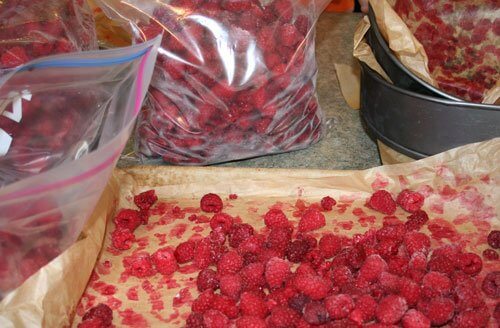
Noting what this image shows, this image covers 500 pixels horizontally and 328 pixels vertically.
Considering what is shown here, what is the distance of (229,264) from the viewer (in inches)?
42.2

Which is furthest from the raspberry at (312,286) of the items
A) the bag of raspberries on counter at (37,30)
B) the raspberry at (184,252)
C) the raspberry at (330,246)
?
the bag of raspberries on counter at (37,30)

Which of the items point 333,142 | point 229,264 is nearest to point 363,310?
point 229,264

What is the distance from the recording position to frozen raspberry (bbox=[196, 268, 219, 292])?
1.05 metres

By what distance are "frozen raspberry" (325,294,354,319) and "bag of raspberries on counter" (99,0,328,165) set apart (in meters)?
0.45

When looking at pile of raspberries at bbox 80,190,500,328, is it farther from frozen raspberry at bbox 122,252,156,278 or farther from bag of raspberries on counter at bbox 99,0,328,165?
bag of raspberries on counter at bbox 99,0,328,165

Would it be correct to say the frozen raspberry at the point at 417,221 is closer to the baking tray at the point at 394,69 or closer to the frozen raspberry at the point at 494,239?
the frozen raspberry at the point at 494,239

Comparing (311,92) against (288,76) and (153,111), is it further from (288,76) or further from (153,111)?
(153,111)

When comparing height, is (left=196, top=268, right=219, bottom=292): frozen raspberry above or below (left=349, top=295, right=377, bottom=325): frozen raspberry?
below

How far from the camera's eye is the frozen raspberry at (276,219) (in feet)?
3.84

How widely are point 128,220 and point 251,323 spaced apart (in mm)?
367

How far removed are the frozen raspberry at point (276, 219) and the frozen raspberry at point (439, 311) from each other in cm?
31

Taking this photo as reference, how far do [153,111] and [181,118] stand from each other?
0.06m

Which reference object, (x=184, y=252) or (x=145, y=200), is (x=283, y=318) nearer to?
(x=184, y=252)

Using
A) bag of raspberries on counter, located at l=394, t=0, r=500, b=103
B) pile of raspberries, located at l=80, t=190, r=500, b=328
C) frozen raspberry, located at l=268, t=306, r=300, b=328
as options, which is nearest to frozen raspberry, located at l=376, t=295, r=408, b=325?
pile of raspberries, located at l=80, t=190, r=500, b=328
